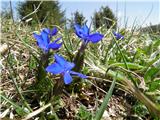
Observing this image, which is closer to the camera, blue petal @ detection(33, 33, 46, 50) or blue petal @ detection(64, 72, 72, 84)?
blue petal @ detection(64, 72, 72, 84)

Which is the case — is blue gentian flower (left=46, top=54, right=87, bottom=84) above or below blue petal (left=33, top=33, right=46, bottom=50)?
below

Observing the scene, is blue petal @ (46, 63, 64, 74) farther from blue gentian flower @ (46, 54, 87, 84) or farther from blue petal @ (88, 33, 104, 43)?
blue petal @ (88, 33, 104, 43)

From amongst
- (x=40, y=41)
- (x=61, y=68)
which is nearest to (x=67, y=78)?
(x=61, y=68)

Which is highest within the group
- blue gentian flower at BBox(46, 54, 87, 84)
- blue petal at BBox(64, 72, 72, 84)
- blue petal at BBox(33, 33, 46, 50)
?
blue petal at BBox(33, 33, 46, 50)

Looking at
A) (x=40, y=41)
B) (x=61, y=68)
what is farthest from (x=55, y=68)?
(x=40, y=41)

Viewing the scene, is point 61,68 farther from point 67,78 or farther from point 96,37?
point 96,37

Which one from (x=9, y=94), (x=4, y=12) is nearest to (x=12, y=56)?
(x=9, y=94)

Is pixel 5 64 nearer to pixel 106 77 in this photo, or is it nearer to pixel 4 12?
pixel 106 77

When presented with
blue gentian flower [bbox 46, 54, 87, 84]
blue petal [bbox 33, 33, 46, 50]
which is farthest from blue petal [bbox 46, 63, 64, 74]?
blue petal [bbox 33, 33, 46, 50]

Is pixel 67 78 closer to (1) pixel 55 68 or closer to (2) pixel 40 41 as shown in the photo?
(1) pixel 55 68

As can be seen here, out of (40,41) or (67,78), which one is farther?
(40,41)

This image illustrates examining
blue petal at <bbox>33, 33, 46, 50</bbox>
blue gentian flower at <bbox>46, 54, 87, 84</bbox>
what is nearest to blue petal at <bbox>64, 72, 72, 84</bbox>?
blue gentian flower at <bbox>46, 54, 87, 84</bbox>

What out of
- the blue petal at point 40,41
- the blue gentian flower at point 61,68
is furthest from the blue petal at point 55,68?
the blue petal at point 40,41
